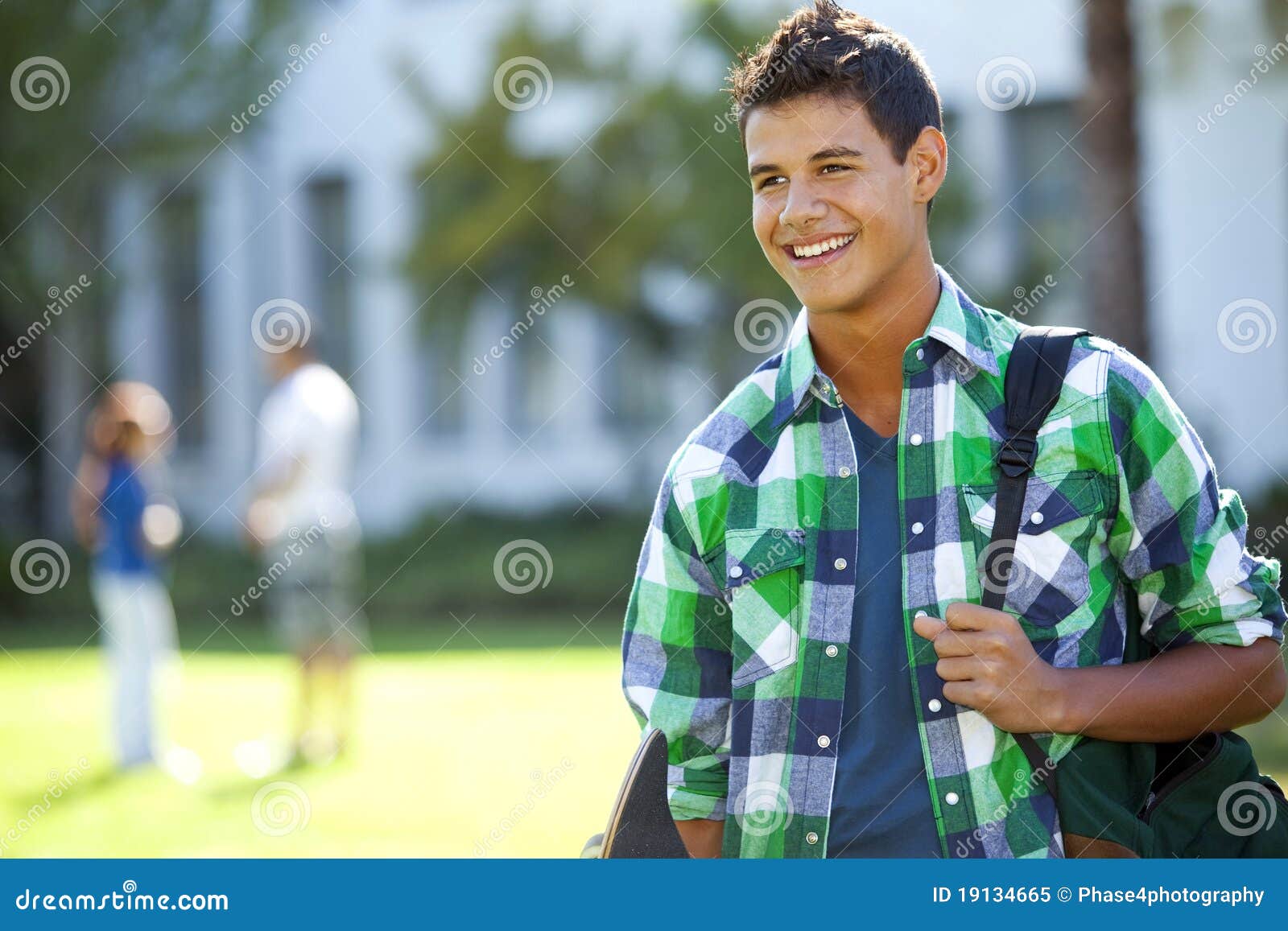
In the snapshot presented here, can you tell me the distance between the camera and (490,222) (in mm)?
17688

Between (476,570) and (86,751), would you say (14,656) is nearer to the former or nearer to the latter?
(476,570)

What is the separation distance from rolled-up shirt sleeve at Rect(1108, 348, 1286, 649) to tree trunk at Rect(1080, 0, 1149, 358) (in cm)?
703

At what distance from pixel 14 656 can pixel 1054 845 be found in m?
14.6

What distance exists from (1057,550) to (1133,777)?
441 millimetres

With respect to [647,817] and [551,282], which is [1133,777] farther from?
[551,282]

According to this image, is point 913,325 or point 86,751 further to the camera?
point 86,751

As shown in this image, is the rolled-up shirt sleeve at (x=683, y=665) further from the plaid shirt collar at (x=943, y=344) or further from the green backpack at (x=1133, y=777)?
the green backpack at (x=1133, y=777)

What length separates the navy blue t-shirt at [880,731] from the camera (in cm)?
246

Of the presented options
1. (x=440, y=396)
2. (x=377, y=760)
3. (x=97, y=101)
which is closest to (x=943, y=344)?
(x=377, y=760)

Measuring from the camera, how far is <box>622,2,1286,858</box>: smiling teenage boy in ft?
8.03

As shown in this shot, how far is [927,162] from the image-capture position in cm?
279

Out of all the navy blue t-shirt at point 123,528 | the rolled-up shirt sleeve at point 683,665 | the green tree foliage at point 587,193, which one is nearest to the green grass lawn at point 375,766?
the navy blue t-shirt at point 123,528
